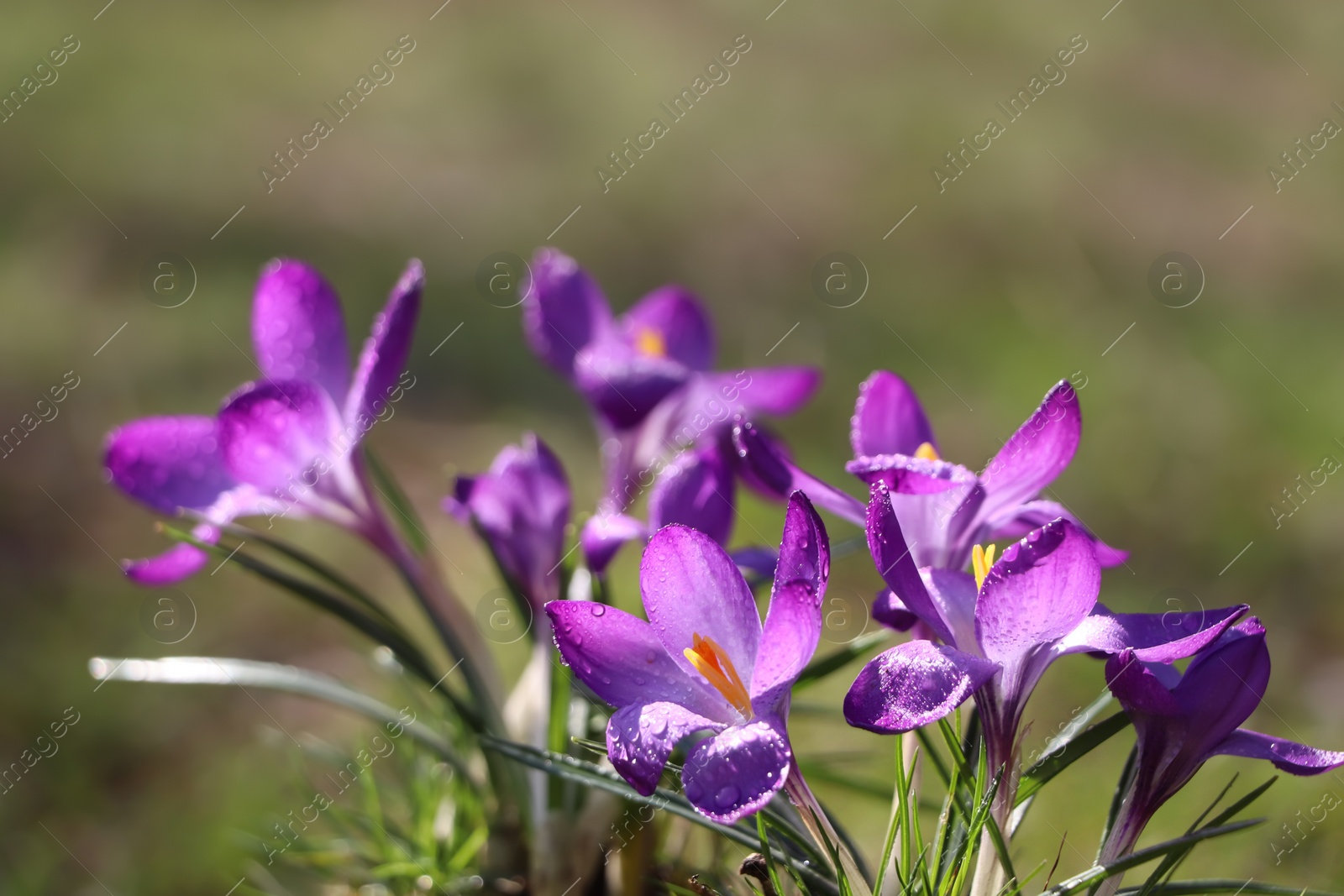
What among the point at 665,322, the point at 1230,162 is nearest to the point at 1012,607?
the point at 665,322

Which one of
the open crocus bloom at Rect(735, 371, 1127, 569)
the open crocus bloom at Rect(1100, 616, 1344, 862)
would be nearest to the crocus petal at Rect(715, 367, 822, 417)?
the open crocus bloom at Rect(735, 371, 1127, 569)

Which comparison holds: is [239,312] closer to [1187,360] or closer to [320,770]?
[320,770]

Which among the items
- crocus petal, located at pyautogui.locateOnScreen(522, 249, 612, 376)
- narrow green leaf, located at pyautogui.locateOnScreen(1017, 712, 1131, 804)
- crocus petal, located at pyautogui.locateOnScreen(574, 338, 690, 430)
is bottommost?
narrow green leaf, located at pyautogui.locateOnScreen(1017, 712, 1131, 804)

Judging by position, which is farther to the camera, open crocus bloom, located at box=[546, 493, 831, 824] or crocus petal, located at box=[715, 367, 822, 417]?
crocus petal, located at box=[715, 367, 822, 417]

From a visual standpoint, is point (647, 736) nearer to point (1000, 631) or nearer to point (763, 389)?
point (1000, 631)

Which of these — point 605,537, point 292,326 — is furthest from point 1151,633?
point 292,326

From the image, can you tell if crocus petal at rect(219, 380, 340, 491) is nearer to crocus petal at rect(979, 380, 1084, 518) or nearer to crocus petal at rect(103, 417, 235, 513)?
crocus petal at rect(103, 417, 235, 513)

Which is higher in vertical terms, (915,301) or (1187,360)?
(915,301)
